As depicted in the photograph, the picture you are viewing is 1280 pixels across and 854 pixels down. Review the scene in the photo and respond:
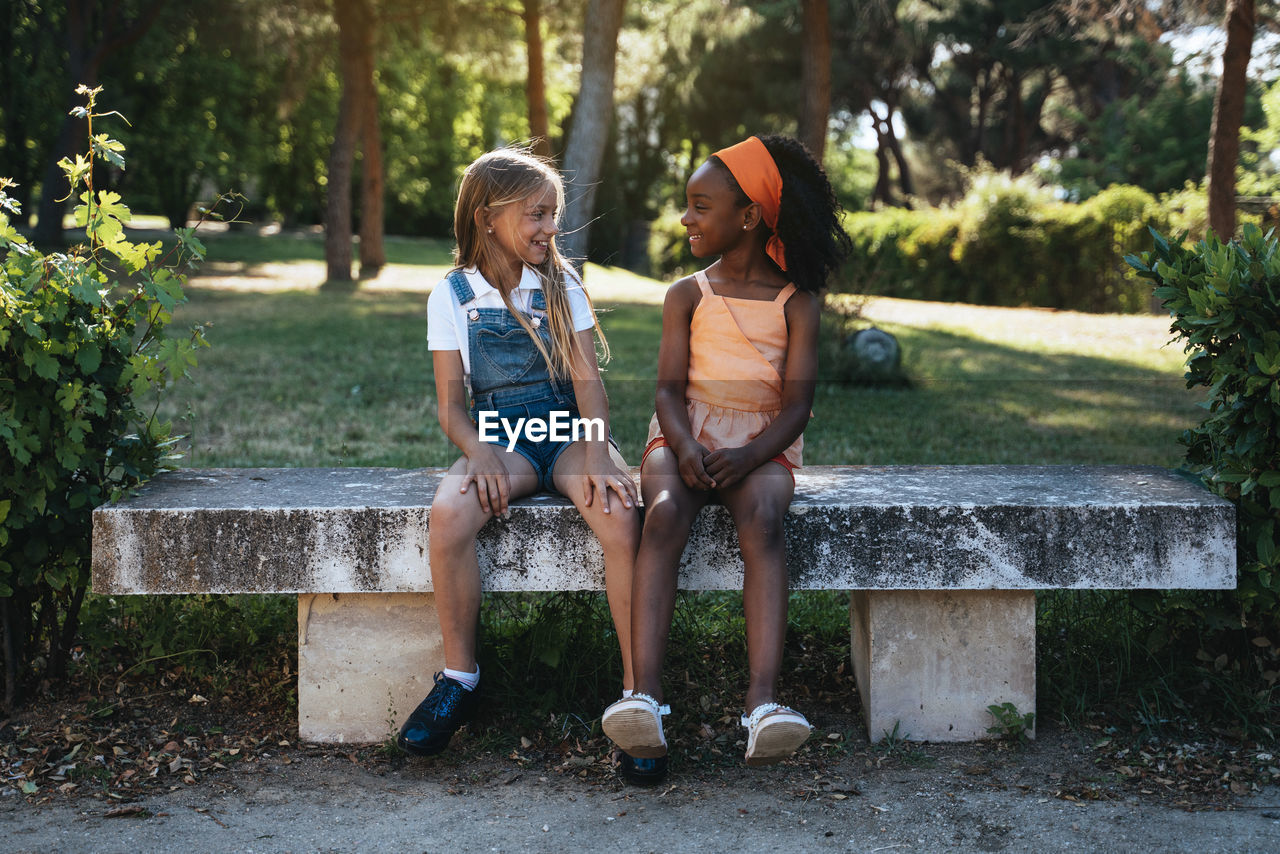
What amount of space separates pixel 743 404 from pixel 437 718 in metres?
1.16

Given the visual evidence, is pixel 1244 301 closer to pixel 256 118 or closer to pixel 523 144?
pixel 523 144

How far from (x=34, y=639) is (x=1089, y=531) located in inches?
116

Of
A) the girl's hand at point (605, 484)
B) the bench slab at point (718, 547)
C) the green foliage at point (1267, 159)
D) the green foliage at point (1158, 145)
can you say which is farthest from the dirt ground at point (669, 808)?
the green foliage at point (1158, 145)

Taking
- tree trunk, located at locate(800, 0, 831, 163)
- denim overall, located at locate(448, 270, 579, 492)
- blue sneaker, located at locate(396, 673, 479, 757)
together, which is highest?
tree trunk, located at locate(800, 0, 831, 163)

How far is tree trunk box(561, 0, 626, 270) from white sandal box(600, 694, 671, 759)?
6.70m

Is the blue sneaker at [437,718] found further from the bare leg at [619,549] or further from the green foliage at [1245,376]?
the green foliage at [1245,376]

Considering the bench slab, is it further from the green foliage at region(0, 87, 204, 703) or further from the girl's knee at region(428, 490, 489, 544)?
the green foliage at region(0, 87, 204, 703)

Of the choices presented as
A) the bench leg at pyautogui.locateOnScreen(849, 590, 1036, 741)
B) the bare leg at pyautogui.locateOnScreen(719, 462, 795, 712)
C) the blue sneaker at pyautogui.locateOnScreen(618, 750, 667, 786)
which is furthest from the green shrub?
the blue sneaker at pyautogui.locateOnScreen(618, 750, 667, 786)

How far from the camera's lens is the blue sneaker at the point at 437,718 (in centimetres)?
276

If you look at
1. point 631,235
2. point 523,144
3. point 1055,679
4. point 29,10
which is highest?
point 29,10

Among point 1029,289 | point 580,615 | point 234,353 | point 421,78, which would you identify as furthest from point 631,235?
point 580,615

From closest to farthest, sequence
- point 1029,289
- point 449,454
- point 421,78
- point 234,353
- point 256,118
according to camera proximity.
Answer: point 449,454, point 234,353, point 1029,289, point 256,118, point 421,78

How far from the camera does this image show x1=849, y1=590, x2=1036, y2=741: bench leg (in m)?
3.02

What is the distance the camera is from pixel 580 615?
3.29 m
